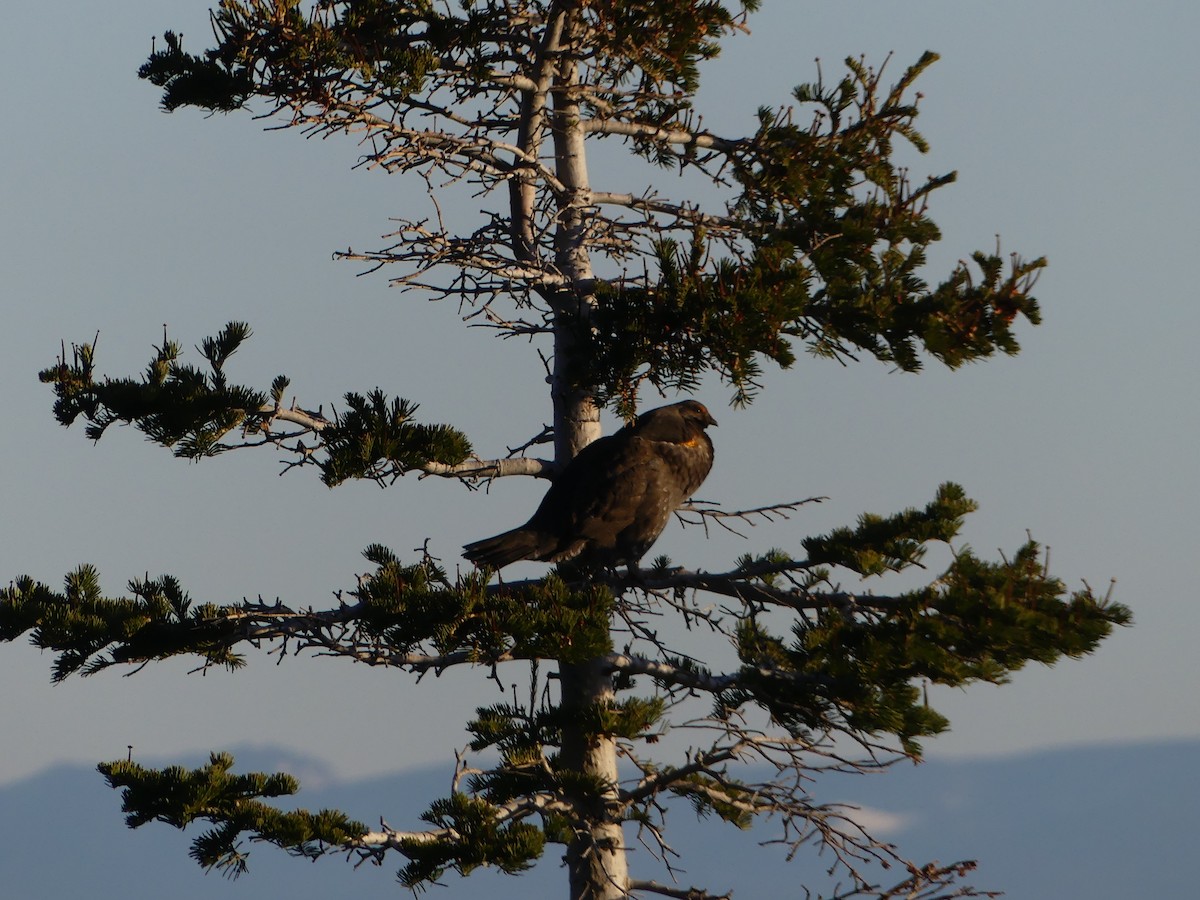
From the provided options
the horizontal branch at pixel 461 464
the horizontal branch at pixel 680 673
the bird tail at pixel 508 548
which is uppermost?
the horizontal branch at pixel 461 464

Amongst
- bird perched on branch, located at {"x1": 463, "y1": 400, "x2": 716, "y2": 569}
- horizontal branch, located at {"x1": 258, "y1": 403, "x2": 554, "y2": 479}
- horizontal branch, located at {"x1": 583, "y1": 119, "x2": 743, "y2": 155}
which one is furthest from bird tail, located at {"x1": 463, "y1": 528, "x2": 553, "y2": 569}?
horizontal branch, located at {"x1": 583, "y1": 119, "x2": 743, "y2": 155}

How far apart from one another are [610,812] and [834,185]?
180 inches

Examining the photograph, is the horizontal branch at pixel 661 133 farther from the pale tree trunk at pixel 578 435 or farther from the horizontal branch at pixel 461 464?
the horizontal branch at pixel 461 464

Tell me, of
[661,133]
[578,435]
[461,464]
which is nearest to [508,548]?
[461,464]

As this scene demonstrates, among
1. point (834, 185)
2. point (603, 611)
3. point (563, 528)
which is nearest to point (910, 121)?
point (834, 185)

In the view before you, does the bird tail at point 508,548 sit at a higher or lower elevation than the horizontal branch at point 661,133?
lower

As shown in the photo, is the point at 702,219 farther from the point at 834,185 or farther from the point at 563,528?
the point at 563,528

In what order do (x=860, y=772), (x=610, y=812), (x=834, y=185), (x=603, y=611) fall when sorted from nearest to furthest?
(x=603, y=611) < (x=860, y=772) < (x=610, y=812) < (x=834, y=185)

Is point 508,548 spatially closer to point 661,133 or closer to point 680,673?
point 680,673

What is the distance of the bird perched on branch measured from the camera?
8.63 metres

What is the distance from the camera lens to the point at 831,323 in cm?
798

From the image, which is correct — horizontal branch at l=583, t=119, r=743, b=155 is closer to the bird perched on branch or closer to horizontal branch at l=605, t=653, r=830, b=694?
the bird perched on branch

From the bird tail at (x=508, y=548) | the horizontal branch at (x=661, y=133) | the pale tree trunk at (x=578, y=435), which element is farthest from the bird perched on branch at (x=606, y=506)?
the horizontal branch at (x=661, y=133)

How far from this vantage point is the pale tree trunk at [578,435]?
8438 mm
